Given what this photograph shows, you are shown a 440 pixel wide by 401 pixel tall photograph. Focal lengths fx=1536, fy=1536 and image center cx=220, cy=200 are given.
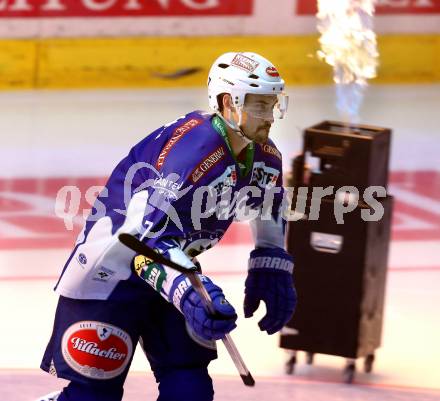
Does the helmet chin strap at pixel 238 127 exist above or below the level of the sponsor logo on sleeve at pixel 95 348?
above

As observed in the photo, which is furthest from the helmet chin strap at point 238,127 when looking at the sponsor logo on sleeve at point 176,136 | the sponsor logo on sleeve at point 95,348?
the sponsor logo on sleeve at point 95,348

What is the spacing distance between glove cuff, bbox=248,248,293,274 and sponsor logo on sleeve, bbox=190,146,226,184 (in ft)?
2.29

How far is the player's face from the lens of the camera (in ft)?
18.3

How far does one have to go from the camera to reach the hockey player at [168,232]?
17.9ft

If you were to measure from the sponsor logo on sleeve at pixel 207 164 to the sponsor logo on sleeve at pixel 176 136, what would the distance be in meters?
0.13

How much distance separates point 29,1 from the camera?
1252 cm

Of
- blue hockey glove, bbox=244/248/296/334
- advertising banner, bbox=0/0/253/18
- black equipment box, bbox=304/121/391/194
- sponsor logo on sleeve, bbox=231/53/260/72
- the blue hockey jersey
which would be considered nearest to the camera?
the blue hockey jersey

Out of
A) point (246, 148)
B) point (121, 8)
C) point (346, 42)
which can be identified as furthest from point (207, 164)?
point (121, 8)

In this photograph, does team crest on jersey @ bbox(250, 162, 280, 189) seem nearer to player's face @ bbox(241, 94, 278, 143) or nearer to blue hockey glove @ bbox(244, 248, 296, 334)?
player's face @ bbox(241, 94, 278, 143)

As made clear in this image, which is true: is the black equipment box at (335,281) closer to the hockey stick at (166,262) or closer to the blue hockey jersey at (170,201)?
Answer: the blue hockey jersey at (170,201)

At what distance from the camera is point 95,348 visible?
18.9ft

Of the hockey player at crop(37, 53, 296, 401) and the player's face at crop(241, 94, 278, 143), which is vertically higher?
the player's face at crop(241, 94, 278, 143)

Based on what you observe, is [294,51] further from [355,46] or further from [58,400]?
[58,400]

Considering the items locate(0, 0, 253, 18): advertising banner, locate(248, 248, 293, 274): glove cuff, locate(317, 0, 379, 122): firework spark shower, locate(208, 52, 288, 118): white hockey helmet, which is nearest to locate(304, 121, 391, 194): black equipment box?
locate(317, 0, 379, 122): firework spark shower
